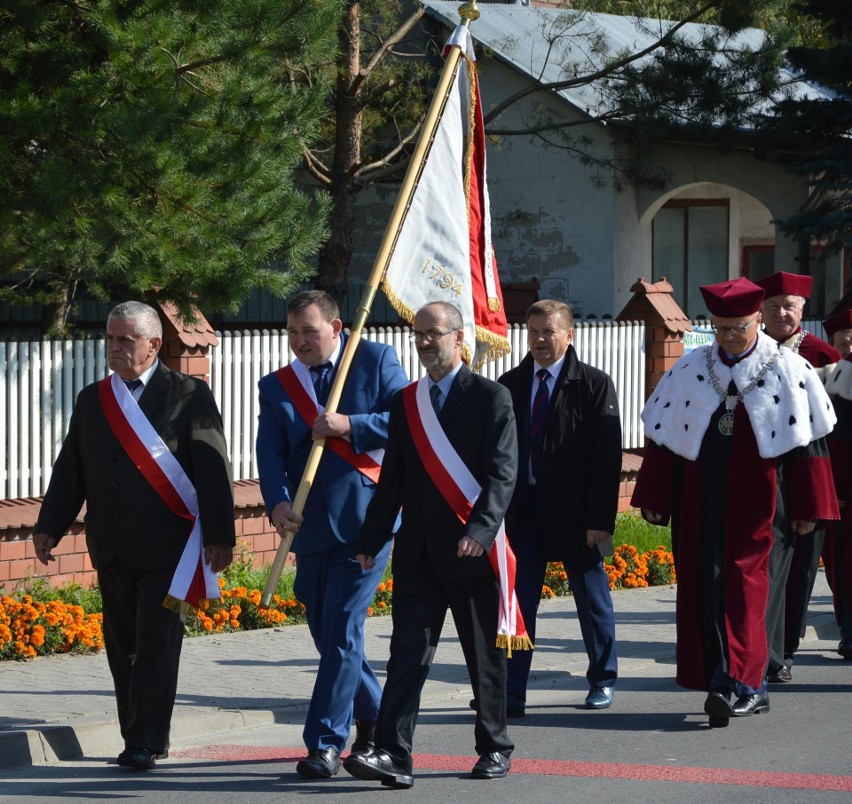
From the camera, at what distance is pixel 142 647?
6.61 metres

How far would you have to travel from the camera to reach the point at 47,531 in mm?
6844

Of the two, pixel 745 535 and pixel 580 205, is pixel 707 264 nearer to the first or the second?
pixel 580 205

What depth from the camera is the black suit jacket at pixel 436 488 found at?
20.7 ft

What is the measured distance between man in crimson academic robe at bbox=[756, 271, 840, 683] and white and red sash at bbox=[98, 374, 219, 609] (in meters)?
2.84

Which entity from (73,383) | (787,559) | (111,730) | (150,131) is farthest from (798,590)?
(73,383)

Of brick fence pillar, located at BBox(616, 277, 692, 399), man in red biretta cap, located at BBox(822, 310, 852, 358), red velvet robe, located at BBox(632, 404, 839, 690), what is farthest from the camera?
brick fence pillar, located at BBox(616, 277, 692, 399)

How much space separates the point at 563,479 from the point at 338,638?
1.79 metres

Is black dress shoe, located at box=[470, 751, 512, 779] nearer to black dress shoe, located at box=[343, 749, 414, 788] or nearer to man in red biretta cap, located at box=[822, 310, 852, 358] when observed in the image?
black dress shoe, located at box=[343, 749, 414, 788]

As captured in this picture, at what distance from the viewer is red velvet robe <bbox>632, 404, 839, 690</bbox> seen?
746cm

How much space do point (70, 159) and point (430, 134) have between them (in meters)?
3.32

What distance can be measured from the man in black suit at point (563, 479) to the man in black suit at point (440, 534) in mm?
1370

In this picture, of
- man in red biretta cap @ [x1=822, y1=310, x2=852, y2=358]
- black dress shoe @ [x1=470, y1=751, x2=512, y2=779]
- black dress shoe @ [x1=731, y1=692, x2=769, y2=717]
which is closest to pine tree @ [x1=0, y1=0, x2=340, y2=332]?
man in red biretta cap @ [x1=822, y1=310, x2=852, y2=358]

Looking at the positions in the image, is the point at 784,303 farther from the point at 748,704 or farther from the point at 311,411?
the point at 311,411

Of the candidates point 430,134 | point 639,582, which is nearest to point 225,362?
point 639,582
